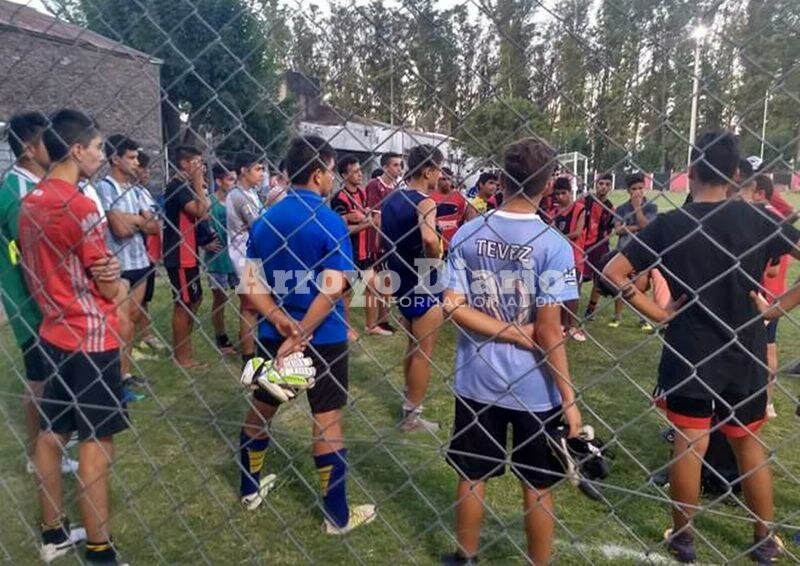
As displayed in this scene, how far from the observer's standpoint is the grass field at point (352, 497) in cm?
276

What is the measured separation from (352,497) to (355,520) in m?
0.29

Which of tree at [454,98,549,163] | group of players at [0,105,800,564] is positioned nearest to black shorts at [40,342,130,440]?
group of players at [0,105,800,564]

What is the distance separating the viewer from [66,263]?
247cm

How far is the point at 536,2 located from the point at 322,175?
1.71 metres

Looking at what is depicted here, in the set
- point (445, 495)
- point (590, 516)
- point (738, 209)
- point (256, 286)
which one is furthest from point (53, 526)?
point (738, 209)

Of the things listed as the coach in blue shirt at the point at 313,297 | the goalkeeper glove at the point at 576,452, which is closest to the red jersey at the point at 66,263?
the coach in blue shirt at the point at 313,297

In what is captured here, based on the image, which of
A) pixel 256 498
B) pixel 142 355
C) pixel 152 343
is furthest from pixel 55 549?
pixel 152 343

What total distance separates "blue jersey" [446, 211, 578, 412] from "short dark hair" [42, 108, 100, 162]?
1410 millimetres

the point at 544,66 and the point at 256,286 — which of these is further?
the point at 256,286

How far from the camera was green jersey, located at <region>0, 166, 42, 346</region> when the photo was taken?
115 inches

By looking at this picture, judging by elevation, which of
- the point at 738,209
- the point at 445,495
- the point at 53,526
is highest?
the point at 738,209

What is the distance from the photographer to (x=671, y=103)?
1.15 metres

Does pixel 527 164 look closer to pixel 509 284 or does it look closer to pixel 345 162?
pixel 509 284

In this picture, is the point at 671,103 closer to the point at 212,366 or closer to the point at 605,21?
the point at 605,21
